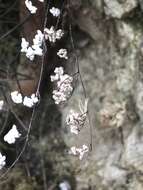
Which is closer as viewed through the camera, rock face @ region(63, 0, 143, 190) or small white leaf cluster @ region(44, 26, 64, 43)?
small white leaf cluster @ region(44, 26, 64, 43)

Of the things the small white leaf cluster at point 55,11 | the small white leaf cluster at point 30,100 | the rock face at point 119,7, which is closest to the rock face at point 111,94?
Result: the rock face at point 119,7

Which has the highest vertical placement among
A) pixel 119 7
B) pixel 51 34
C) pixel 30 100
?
pixel 119 7

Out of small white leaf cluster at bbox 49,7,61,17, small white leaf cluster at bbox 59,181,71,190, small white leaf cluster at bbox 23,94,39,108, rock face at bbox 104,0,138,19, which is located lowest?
small white leaf cluster at bbox 23,94,39,108

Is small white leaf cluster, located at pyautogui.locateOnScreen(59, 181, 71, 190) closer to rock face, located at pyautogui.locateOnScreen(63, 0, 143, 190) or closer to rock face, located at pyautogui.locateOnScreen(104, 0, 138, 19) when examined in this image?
rock face, located at pyautogui.locateOnScreen(63, 0, 143, 190)

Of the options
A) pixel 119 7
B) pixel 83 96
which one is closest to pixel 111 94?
pixel 83 96

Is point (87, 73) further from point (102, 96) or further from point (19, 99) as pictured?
point (19, 99)

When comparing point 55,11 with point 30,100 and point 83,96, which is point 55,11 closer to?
point 30,100

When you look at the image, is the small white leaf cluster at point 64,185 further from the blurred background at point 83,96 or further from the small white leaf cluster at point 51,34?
the small white leaf cluster at point 51,34

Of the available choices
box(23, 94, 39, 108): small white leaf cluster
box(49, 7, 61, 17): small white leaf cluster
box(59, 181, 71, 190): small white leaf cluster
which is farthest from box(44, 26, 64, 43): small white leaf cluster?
box(59, 181, 71, 190): small white leaf cluster

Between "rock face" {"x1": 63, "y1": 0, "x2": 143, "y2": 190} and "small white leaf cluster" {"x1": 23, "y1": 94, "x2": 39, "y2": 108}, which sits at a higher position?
"rock face" {"x1": 63, "y1": 0, "x2": 143, "y2": 190}
